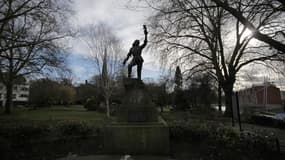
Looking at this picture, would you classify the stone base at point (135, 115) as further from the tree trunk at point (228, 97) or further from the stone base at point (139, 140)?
the tree trunk at point (228, 97)

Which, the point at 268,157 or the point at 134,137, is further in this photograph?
the point at 134,137

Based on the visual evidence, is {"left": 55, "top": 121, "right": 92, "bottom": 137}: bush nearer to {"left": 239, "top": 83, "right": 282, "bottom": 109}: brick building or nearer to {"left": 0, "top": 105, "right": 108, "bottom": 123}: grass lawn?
{"left": 0, "top": 105, "right": 108, "bottom": 123}: grass lawn

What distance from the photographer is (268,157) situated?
6.29 m

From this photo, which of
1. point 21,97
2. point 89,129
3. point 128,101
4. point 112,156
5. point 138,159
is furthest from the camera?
point 21,97

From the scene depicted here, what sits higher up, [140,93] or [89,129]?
[140,93]

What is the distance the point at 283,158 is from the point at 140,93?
5235 millimetres

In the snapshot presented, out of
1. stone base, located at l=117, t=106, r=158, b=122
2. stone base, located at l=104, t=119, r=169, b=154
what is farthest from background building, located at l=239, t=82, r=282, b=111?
stone base, located at l=104, t=119, r=169, b=154

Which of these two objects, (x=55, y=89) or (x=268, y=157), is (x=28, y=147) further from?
(x=55, y=89)

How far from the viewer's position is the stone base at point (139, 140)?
Result: 6738 mm

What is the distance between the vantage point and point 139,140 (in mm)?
6773

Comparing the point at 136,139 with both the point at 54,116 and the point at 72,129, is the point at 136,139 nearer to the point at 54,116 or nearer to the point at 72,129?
the point at 72,129

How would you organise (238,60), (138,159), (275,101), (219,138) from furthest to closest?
(275,101)
(238,60)
(219,138)
(138,159)

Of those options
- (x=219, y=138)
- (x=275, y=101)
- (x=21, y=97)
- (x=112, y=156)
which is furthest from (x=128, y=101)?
(x=21, y=97)

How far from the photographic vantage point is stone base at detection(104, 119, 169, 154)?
22.1 ft
